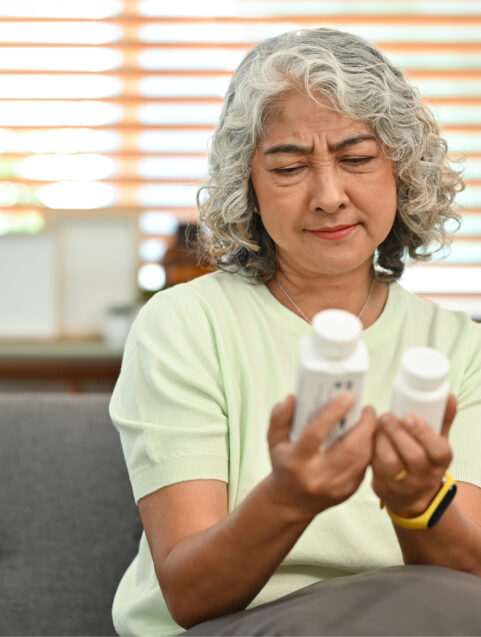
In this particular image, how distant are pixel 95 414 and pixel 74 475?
0.40 ft

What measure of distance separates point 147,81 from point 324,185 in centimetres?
208

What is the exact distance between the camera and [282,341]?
141 cm

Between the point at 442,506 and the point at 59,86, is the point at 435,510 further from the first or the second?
the point at 59,86

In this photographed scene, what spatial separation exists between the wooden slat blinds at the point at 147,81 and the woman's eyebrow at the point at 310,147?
187 cm

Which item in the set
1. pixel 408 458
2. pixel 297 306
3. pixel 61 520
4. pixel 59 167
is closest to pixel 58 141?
pixel 59 167

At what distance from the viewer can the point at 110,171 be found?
3.23 metres

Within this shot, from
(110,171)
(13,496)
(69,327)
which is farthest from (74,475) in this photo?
(110,171)

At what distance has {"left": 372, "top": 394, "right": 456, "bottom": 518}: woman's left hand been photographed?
0.90 meters

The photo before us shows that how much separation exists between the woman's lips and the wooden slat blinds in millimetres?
1887

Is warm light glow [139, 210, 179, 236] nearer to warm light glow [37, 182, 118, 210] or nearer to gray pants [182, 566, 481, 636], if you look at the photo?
warm light glow [37, 182, 118, 210]

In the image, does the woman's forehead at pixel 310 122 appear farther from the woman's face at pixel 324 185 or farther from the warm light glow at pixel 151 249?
the warm light glow at pixel 151 249

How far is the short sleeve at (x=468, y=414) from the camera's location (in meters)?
1.34

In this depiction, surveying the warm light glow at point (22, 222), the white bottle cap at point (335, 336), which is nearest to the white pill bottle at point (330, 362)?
the white bottle cap at point (335, 336)

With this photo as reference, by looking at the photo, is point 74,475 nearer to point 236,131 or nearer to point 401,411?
point 236,131
